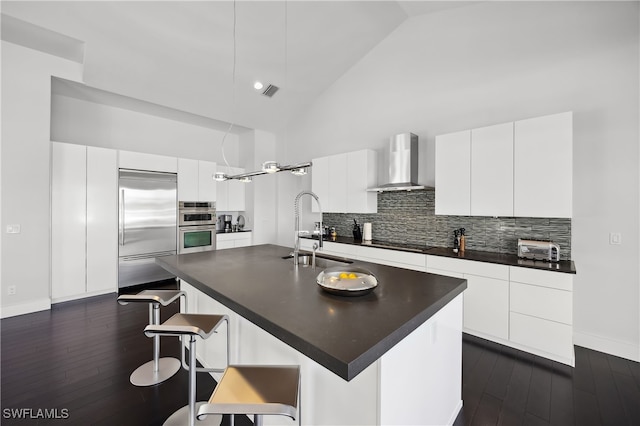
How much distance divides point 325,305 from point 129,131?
5415 millimetres

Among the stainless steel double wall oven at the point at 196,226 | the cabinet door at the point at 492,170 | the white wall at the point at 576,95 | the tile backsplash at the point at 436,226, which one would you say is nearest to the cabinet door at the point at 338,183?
the tile backsplash at the point at 436,226

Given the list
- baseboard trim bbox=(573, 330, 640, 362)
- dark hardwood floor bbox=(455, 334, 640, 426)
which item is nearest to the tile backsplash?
baseboard trim bbox=(573, 330, 640, 362)

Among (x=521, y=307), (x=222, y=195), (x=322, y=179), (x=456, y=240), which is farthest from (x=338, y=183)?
(x=521, y=307)

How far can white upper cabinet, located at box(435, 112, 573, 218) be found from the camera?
2.57 metres

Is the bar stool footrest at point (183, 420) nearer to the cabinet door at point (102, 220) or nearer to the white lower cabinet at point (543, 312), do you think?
the white lower cabinet at point (543, 312)

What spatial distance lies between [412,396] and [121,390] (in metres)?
2.12

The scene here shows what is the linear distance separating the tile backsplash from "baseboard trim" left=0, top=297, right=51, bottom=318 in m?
4.27

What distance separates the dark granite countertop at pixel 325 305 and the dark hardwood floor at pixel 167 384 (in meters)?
0.92

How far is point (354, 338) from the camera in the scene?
38.9 inches

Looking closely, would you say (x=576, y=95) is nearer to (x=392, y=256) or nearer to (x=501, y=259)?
(x=501, y=259)

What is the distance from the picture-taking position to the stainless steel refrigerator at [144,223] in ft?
14.0

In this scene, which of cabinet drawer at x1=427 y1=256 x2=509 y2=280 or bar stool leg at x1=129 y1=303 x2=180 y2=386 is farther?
cabinet drawer at x1=427 y1=256 x2=509 y2=280

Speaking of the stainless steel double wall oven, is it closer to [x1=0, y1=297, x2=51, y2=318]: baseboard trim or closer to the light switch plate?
[x1=0, y1=297, x2=51, y2=318]: baseboard trim

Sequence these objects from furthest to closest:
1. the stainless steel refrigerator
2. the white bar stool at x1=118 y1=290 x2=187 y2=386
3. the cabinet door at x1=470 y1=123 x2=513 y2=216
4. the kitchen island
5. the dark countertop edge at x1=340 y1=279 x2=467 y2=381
→ the stainless steel refrigerator
the cabinet door at x1=470 y1=123 x2=513 y2=216
the white bar stool at x1=118 y1=290 x2=187 y2=386
the kitchen island
the dark countertop edge at x1=340 y1=279 x2=467 y2=381
